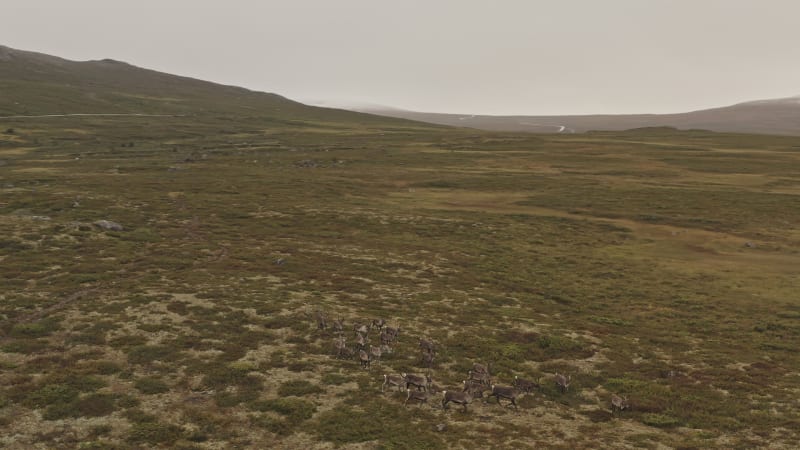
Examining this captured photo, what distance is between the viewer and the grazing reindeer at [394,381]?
76.3 feet

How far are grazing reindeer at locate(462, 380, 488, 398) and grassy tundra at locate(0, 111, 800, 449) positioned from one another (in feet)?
3.71

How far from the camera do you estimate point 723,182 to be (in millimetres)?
107125

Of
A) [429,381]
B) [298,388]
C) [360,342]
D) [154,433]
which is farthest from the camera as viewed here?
[360,342]

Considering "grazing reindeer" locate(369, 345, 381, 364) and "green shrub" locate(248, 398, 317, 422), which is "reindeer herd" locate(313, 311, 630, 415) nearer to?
"grazing reindeer" locate(369, 345, 381, 364)

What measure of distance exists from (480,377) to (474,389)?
3.35 feet

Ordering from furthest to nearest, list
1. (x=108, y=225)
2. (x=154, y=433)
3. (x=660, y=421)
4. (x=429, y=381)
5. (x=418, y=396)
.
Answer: (x=108, y=225)
(x=429, y=381)
(x=418, y=396)
(x=660, y=421)
(x=154, y=433)

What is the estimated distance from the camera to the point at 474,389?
23.3 metres

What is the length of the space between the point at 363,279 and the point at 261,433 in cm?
2342

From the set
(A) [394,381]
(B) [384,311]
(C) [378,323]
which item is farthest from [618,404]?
(B) [384,311]

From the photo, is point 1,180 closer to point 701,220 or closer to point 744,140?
point 701,220

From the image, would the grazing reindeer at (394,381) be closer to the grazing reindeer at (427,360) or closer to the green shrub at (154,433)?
the grazing reindeer at (427,360)

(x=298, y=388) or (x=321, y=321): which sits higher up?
(x=321, y=321)

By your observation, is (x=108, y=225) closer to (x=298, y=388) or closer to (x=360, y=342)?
(x=360, y=342)

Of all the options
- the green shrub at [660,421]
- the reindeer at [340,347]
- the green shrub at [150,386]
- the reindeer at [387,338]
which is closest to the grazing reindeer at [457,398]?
the reindeer at [387,338]
